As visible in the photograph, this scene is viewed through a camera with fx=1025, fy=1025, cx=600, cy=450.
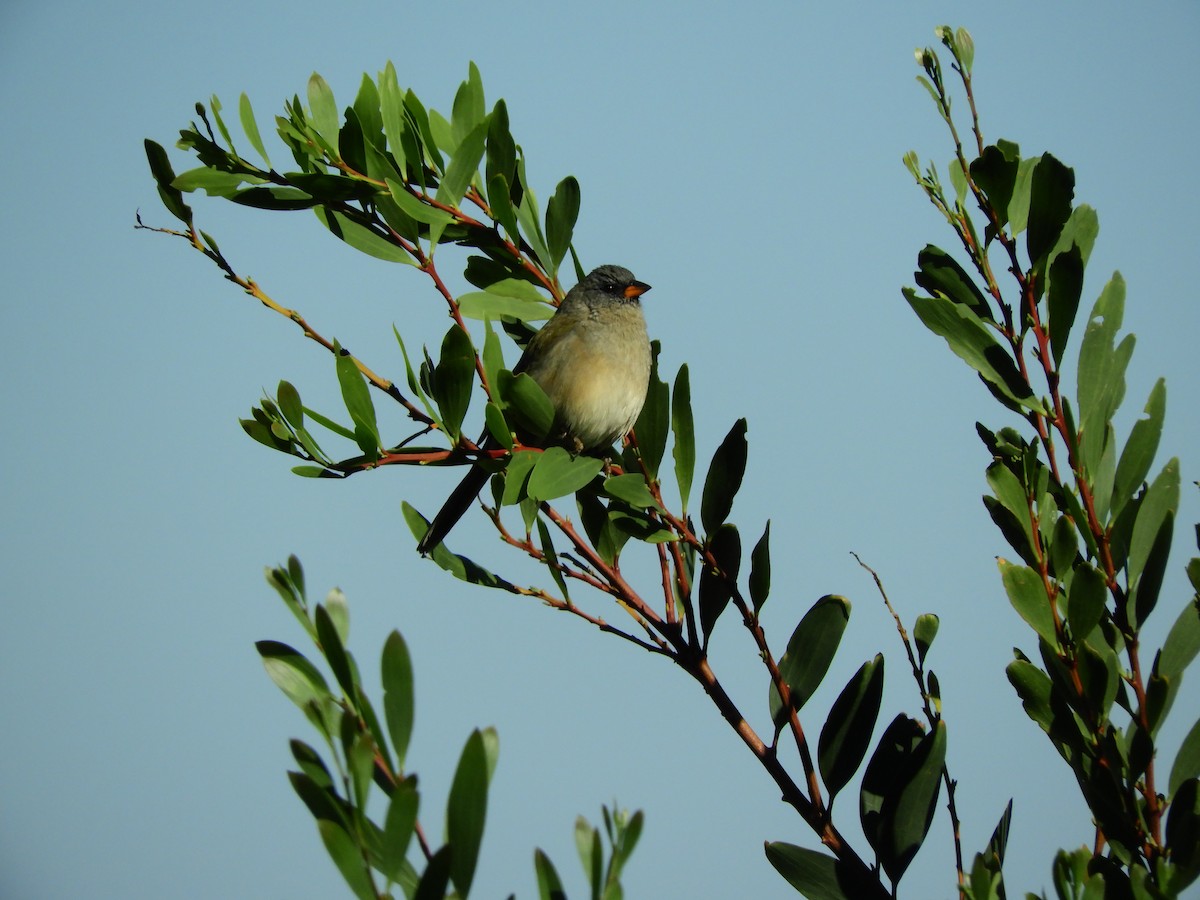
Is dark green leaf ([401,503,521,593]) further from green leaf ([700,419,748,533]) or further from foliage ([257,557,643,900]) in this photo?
foliage ([257,557,643,900])

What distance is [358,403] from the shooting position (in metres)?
2.00

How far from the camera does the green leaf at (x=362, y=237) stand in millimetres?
2488

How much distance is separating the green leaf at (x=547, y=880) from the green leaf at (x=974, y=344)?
1.26 metres

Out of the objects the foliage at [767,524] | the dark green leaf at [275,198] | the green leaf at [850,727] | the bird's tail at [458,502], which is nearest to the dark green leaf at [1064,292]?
the foliage at [767,524]

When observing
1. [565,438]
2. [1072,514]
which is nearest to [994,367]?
[1072,514]

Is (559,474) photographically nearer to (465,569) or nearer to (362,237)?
(465,569)

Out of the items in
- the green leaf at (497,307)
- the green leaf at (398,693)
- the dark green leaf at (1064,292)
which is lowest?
the green leaf at (398,693)

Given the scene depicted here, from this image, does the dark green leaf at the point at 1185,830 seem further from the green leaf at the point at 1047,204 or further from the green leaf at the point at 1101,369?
the green leaf at the point at 1047,204

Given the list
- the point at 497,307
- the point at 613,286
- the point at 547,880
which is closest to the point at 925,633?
the point at 547,880

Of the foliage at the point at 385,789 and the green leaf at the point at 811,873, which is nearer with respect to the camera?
the foliage at the point at 385,789

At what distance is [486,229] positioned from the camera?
2682 mm

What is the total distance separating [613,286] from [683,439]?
2796mm

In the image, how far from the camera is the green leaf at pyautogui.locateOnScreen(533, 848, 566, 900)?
3.76 feet

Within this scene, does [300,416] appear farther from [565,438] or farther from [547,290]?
[565,438]
